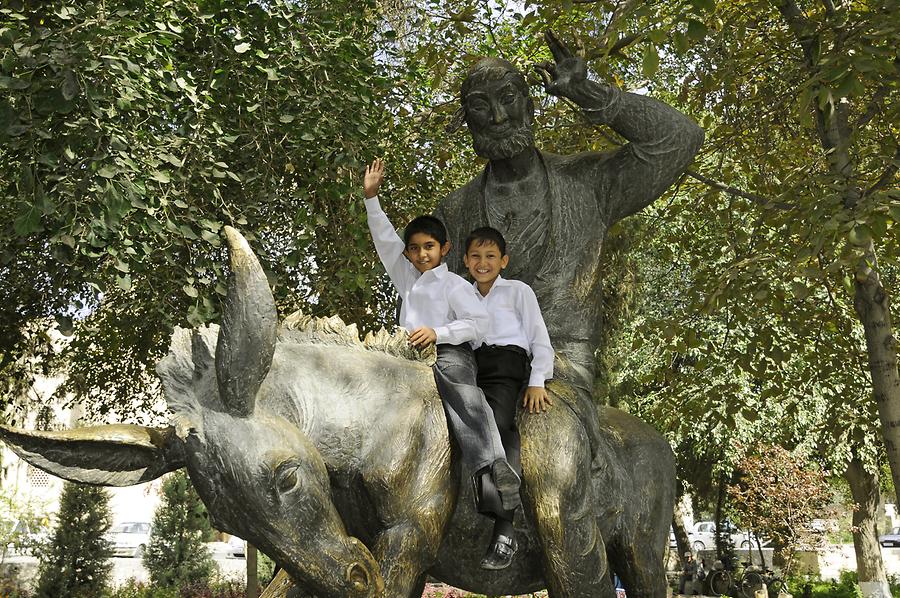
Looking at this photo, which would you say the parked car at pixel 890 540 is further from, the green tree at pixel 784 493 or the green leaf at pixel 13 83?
the green leaf at pixel 13 83

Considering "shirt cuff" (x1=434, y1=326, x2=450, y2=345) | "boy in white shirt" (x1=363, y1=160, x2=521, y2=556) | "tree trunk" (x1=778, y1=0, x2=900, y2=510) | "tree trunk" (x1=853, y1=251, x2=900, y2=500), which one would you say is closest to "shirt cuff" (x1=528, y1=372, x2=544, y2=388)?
"boy in white shirt" (x1=363, y1=160, x2=521, y2=556)

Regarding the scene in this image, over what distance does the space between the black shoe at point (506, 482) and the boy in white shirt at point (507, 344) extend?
19 cm

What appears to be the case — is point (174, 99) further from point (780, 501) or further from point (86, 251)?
point (780, 501)

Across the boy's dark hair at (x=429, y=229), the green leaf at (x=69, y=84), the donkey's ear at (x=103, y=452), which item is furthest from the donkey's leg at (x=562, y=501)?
the green leaf at (x=69, y=84)

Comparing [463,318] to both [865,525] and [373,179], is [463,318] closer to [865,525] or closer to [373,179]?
[373,179]

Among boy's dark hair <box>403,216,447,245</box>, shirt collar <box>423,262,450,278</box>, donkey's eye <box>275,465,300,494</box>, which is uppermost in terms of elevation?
boy's dark hair <box>403,216,447,245</box>

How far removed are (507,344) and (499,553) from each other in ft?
2.42

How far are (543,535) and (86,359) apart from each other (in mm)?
12746

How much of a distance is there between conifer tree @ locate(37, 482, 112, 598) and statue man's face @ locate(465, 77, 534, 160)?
1538cm

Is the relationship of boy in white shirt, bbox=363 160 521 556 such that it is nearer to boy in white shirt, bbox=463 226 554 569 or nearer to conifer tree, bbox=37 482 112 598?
boy in white shirt, bbox=463 226 554 569

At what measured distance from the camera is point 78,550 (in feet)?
58.0

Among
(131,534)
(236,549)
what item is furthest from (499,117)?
(131,534)

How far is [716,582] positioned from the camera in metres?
23.9

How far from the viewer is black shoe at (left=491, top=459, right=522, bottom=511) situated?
9.80ft
